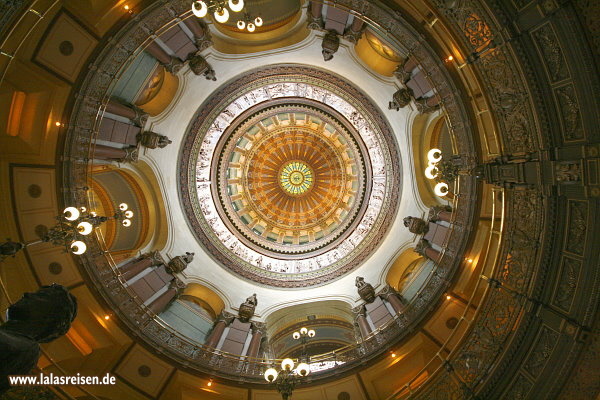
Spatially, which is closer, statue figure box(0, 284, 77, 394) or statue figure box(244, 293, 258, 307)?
statue figure box(0, 284, 77, 394)

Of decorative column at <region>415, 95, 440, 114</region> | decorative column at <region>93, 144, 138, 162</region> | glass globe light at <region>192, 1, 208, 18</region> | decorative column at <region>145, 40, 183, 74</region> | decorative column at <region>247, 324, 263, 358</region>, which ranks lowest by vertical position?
decorative column at <region>247, 324, 263, 358</region>

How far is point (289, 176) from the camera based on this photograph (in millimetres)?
22547

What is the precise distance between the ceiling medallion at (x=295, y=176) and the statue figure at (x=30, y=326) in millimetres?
16504

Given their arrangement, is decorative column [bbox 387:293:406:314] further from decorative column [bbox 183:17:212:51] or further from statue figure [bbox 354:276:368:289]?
decorative column [bbox 183:17:212:51]

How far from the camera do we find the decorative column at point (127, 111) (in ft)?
38.5

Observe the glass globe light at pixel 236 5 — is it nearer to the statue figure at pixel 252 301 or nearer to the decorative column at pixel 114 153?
the decorative column at pixel 114 153

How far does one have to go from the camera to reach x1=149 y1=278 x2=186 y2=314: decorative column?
44.9 feet

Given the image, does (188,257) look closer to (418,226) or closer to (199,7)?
(418,226)

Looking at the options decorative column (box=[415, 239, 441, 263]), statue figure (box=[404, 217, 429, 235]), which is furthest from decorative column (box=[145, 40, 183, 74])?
decorative column (box=[415, 239, 441, 263])

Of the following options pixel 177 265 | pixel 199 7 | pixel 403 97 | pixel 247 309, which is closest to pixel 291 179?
pixel 247 309

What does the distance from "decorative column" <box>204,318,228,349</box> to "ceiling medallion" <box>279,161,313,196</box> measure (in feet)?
32.6

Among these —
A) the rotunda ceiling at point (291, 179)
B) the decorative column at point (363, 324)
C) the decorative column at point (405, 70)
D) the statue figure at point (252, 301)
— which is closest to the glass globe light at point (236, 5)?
the decorative column at point (405, 70)

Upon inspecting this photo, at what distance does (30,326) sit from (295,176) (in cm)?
1755

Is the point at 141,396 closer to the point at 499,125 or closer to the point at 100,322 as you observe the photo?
the point at 100,322
